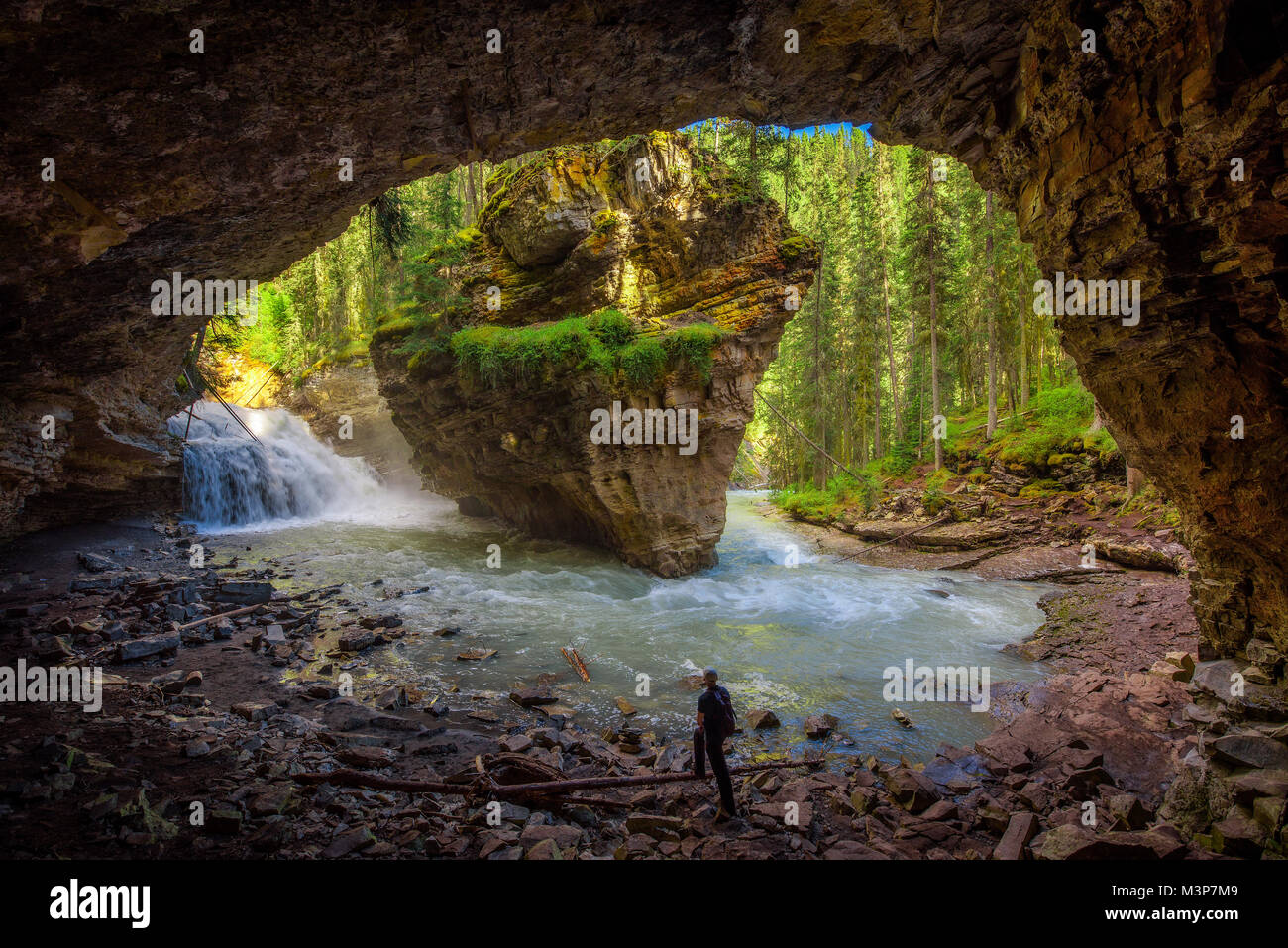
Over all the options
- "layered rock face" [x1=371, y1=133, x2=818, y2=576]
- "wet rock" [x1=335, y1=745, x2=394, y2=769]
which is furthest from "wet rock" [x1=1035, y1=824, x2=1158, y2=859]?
"layered rock face" [x1=371, y1=133, x2=818, y2=576]

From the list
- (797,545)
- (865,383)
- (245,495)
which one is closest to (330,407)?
(245,495)

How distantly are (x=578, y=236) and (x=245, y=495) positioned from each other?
54.1ft

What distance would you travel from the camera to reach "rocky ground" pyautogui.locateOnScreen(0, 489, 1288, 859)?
4336 mm

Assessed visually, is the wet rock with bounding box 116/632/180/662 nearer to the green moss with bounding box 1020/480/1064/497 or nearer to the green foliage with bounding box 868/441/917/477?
the green moss with bounding box 1020/480/1064/497

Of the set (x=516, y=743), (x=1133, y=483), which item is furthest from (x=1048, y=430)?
(x=516, y=743)

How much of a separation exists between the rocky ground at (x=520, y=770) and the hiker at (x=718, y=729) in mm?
182

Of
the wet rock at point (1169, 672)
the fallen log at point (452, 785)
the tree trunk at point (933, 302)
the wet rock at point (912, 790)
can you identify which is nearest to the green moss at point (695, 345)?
the wet rock at point (1169, 672)

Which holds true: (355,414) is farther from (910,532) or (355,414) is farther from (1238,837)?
(1238,837)

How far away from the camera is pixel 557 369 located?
51.5 ft

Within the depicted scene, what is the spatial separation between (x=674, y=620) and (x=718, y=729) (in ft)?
24.3

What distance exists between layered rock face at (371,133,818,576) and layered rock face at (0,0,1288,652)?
9378 millimetres

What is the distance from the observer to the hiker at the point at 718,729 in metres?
5.21

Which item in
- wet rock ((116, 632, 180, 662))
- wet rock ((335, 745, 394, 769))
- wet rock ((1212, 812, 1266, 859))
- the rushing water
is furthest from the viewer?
the rushing water

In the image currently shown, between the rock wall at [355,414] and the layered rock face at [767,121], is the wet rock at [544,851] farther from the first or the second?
the rock wall at [355,414]
